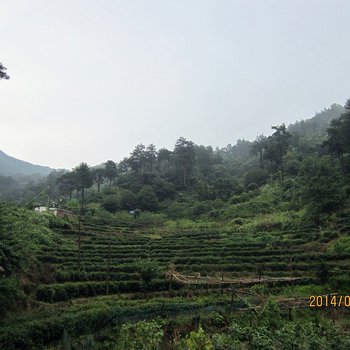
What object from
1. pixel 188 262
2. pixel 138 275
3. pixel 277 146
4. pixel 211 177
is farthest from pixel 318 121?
pixel 138 275

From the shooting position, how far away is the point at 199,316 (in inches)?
661

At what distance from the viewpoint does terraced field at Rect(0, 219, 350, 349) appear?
1681cm

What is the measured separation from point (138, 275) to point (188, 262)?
6002 millimetres

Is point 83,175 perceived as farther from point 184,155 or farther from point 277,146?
point 277,146

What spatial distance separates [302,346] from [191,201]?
5930 centimetres

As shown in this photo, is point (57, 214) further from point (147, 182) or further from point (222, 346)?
point (222, 346)

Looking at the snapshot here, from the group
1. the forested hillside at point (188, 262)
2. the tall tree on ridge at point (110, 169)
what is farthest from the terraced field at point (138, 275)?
the tall tree on ridge at point (110, 169)

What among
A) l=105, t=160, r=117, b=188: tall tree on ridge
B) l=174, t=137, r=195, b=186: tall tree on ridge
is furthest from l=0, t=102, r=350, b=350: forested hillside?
l=174, t=137, r=195, b=186: tall tree on ridge

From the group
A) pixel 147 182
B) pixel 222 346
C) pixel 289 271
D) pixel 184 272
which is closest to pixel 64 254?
pixel 184 272

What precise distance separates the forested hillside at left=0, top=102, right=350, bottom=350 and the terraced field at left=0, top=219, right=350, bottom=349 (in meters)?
0.09
